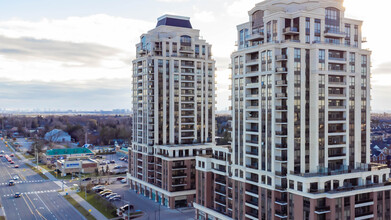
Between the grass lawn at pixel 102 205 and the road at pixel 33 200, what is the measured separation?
498 cm

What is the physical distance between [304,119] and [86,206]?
181 ft

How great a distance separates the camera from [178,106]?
89.6 m

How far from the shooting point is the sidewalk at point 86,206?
75.6 meters

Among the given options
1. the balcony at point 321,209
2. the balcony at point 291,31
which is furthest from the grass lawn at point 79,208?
the balcony at point 291,31

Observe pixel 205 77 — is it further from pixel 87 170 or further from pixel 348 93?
pixel 87 170

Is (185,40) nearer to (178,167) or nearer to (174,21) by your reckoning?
(174,21)

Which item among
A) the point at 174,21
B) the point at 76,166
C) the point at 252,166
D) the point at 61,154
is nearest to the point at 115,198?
the point at 76,166

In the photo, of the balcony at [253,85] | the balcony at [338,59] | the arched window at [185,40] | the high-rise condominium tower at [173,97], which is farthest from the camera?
the arched window at [185,40]

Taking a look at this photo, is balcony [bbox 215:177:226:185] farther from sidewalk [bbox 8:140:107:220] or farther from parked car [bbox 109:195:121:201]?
parked car [bbox 109:195:121:201]

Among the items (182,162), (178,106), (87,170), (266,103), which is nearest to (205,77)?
(178,106)

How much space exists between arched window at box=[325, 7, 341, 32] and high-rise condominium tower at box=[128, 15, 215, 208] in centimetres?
3784

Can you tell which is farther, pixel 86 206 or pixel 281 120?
pixel 86 206

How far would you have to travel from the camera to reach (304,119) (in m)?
55.5

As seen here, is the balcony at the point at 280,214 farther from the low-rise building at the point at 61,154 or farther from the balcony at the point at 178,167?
the low-rise building at the point at 61,154
